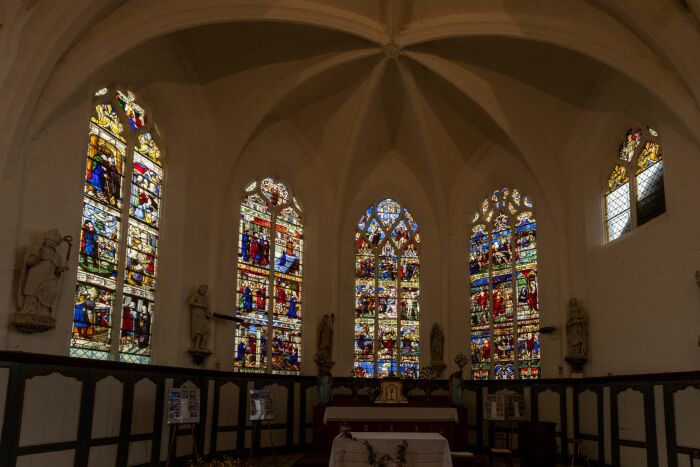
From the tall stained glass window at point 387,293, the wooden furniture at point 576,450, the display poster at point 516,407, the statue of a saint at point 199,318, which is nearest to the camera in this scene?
the wooden furniture at point 576,450

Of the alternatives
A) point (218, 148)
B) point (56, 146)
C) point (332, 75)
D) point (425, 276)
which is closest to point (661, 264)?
point (425, 276)

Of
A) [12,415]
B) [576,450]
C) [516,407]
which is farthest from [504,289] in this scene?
[12,415]

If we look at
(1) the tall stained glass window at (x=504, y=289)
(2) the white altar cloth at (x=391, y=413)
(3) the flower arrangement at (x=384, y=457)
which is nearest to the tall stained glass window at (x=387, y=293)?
(1) the tall stained glass window at (x=504, y=289)

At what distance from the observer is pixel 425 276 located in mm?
21172

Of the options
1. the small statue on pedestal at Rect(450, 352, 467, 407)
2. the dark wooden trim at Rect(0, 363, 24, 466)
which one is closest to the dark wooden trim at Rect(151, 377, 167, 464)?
the dark wooden trim at Rect(0, 363, 24, 466)

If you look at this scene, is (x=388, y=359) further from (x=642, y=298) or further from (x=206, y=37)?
(x=206, y=37)

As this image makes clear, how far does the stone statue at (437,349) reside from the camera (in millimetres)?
19812

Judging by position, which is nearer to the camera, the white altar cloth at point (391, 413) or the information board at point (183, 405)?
the information board at point (183, 405)

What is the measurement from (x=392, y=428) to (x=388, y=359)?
4061 millimetres

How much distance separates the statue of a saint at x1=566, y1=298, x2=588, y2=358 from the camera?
56.6ft

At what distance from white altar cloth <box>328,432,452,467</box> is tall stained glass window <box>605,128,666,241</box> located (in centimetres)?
714

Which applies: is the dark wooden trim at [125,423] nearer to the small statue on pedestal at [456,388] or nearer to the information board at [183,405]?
the information board at [183,405]

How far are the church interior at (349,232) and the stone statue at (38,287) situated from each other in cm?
5

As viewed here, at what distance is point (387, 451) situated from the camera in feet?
38.5
